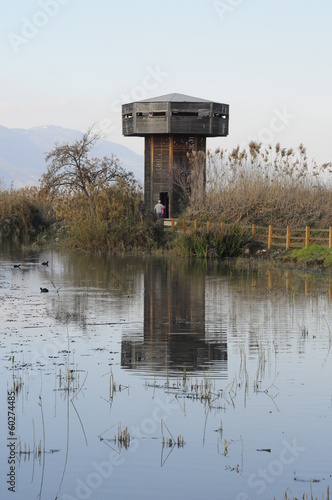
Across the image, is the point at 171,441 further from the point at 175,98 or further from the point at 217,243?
the point at 175,98

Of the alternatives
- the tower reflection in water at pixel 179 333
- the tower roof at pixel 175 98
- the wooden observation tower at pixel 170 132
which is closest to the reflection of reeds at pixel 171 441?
the tower reflection in water at pixel 179 333

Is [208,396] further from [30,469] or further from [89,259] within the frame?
[89,259]

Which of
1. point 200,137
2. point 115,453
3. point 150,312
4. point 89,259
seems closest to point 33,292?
point 150,312

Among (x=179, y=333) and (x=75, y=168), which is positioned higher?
(x=75, y=168)

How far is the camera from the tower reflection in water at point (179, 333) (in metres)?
12.2

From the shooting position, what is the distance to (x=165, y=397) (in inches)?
404

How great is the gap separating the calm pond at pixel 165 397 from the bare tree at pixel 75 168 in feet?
99.2

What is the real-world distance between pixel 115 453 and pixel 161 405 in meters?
1.64

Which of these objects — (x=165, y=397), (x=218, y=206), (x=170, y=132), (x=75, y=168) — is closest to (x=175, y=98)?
(x=170, y=132)

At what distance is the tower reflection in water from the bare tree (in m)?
26.4

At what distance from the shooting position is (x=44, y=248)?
3862cm

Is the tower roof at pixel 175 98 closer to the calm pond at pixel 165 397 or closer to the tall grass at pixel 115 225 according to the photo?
the tall grass at pixel 115 225

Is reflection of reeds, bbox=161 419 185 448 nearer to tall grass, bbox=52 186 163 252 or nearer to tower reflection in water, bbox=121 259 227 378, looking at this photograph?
tower reflection in water, bbox=121 259 227 378

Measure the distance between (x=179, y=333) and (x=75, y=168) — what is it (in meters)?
36.6
